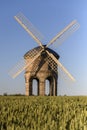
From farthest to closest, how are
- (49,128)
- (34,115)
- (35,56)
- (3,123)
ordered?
1. (35,56)
2. (34,115)
3. (3,123)
4. (49,128)

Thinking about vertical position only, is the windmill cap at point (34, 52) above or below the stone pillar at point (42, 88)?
above

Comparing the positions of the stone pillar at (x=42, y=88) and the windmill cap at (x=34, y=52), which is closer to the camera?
the stone pillar at (x=42, y=88)

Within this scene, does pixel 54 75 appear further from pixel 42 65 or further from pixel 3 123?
pixel 3 123

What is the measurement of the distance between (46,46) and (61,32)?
8.89ft

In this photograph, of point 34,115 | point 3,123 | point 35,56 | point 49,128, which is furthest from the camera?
point 35,56

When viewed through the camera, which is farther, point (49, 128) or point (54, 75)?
point (54, 75)

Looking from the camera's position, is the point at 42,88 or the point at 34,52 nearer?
the point at 42,88

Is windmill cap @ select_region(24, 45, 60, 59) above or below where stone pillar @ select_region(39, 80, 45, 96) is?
above

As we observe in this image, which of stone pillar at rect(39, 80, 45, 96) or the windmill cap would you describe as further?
the windmill cap

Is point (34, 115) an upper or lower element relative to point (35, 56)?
lower

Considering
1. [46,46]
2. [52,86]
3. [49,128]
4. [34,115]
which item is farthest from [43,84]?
[49,128]

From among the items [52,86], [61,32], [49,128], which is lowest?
[49,128]

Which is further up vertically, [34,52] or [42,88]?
[34,52]

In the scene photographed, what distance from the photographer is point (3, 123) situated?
10.7 meters
